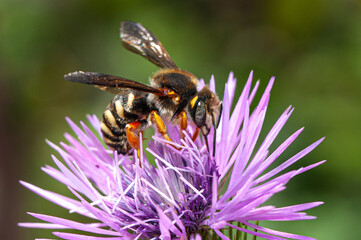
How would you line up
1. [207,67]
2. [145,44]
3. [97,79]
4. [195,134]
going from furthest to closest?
[207,67], [145,44], [195,134], [97,79]

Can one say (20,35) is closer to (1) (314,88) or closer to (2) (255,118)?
(1) (314,88)

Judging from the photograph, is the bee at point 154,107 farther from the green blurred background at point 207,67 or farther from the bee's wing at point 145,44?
the green blurred background at point 207,67

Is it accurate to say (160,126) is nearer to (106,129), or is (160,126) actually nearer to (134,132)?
(134,132)

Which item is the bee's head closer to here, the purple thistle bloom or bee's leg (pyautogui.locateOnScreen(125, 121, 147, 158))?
the purple thistle bloom

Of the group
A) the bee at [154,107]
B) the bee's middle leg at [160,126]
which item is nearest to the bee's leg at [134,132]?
the bee at [154,107]

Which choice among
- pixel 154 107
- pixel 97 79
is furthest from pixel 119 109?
pixel 97 79

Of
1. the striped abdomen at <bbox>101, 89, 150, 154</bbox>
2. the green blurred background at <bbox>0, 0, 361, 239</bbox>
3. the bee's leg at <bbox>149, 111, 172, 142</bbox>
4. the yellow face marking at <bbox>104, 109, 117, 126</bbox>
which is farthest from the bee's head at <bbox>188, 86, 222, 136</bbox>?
the green blurred background at <bbox>0, 0, 361, 239</bbox>
